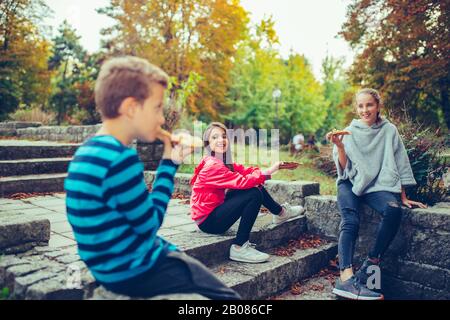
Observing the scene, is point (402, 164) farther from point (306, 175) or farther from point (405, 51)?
point (405, 51)

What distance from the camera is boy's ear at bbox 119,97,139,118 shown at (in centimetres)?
159

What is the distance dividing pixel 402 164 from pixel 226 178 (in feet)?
5.33

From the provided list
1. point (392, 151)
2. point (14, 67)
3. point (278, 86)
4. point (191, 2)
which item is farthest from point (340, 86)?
point (392, 151)

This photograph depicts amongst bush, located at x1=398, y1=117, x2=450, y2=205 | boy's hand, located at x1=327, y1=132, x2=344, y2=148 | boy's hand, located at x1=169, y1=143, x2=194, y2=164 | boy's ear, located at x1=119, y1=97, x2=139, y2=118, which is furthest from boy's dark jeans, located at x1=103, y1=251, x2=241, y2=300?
bush, located at x1=398, y1=117, x2=450, y2=205

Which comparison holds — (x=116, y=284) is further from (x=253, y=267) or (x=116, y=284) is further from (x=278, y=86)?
(x=278, y=86)

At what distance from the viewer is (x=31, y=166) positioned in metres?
5.67

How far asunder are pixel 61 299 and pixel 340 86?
3403 centimetres

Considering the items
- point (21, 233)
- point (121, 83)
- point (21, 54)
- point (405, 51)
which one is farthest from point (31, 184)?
point (21, 54)

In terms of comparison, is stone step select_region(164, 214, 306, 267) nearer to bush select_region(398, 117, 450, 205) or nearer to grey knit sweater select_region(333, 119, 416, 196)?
grey knit sweater select_region(333, 119, 416, 196)

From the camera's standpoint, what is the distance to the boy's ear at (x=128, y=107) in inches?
62.5

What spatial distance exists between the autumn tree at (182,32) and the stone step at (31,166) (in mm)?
10856

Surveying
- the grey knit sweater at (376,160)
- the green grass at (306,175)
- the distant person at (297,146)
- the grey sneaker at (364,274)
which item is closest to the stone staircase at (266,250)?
the grey sneaker at (364,274)

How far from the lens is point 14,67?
15.8 meters

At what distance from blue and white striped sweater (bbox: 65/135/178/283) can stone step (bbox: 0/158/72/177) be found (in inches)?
179
